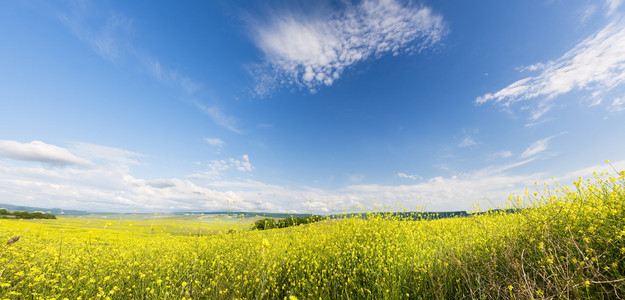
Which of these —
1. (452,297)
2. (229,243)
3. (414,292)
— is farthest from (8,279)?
(452,297)

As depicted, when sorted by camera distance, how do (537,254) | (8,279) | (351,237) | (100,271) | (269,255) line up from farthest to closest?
(351,237), (269,255), (100,271), (8,279), (537,254)

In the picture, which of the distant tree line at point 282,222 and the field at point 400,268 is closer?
the field at point 400,268

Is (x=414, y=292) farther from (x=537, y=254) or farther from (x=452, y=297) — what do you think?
(x=537, y=254)

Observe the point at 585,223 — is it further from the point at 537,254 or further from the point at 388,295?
the point at 388,295

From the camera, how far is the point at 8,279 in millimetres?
4957

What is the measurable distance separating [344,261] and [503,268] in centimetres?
339

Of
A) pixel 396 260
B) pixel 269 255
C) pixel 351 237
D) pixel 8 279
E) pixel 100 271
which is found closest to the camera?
pixel 8 279

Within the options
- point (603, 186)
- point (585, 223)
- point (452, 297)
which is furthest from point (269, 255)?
point (603, 186)

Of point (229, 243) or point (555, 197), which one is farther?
point (229, 243)

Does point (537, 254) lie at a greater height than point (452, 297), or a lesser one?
greater

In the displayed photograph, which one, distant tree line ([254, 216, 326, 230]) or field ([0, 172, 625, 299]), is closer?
field ([0, 172, 625, 299])

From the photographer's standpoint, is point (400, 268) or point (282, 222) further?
point (282, 222)

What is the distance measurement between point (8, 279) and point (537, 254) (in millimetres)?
10473

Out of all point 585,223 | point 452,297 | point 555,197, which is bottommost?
point 452,297
